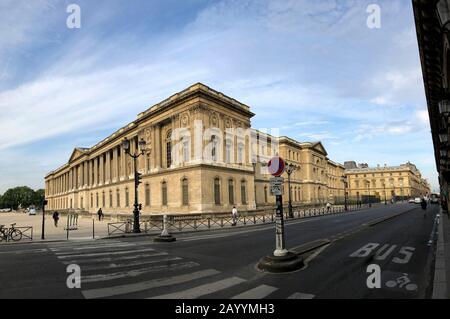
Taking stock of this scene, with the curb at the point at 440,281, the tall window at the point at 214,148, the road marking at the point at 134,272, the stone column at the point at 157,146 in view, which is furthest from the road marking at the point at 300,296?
the stone column at the point at 157,146

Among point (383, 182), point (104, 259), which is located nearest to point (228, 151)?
point (104, 259)

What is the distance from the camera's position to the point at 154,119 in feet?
164

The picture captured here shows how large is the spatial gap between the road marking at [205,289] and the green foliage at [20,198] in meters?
176

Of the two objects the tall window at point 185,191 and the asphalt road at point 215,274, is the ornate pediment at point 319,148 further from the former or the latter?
the asphalt road at point 215,274

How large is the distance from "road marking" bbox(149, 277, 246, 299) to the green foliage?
175926mm

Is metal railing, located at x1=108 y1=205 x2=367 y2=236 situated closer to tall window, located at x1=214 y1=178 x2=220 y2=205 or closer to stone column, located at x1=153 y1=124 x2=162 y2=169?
tall window, located at x1=214 y1=178 x2=220 y2=205

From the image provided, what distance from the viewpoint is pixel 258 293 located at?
6535 millimetres

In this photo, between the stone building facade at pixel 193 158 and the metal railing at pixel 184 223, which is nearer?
the metal railing at pixel 184 223

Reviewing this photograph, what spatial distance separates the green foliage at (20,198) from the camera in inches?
6294

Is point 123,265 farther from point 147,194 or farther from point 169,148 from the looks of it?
point 147,194

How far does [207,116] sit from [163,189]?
1318cm

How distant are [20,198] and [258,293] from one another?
191 meters

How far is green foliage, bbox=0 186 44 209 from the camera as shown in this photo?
15988 cm
